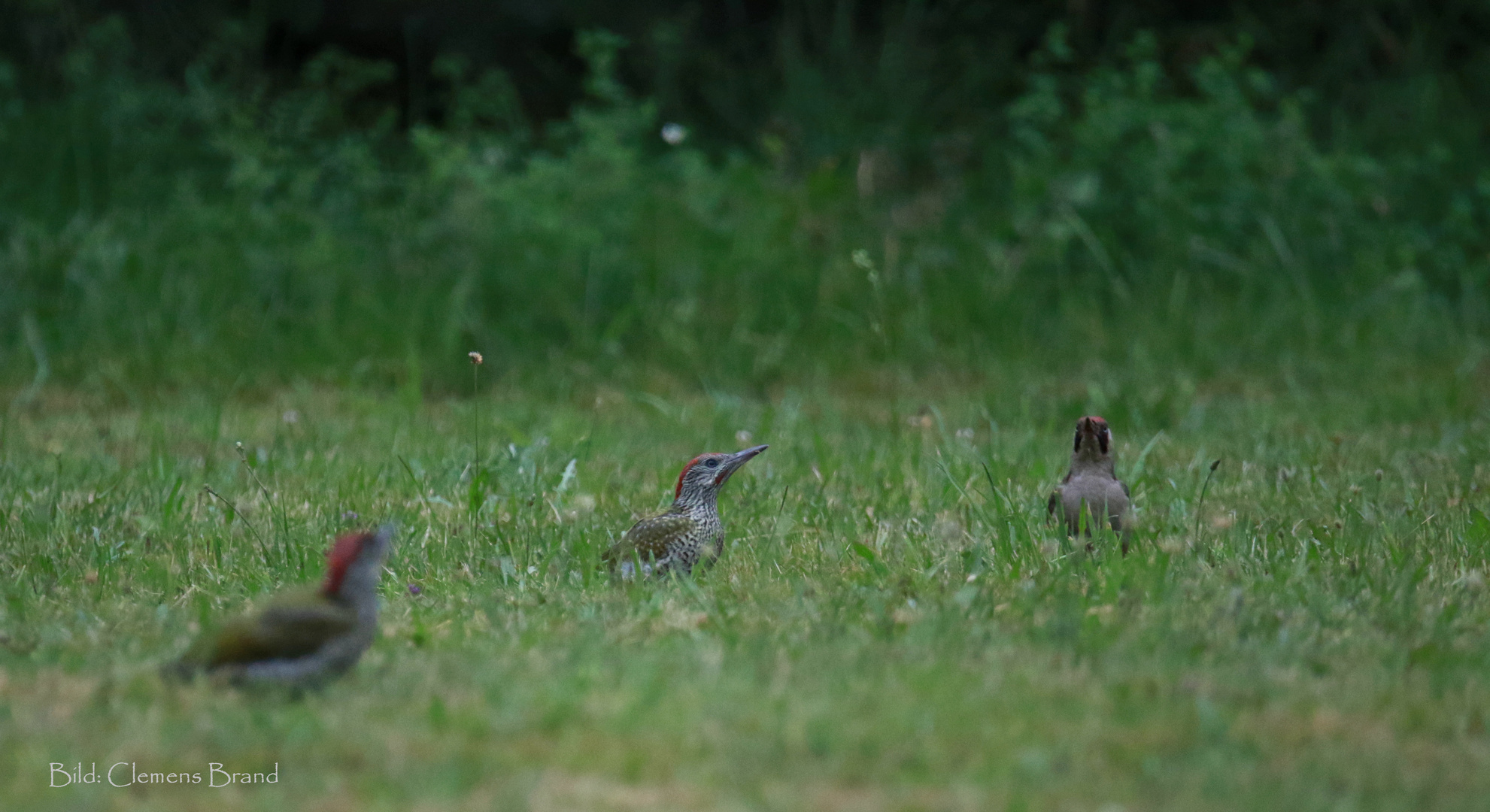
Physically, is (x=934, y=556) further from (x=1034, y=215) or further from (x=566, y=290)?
(x=1034, y=215)

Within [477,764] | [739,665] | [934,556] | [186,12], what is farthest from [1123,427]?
[186,12]

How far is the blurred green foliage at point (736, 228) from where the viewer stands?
8758mm

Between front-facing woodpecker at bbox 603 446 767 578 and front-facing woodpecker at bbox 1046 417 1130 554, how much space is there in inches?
37.9

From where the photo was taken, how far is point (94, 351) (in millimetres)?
8508

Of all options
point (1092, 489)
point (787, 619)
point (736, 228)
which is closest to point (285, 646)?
point (787, 619)

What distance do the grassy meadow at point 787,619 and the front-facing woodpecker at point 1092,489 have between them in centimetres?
17

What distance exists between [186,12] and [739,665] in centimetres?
1051

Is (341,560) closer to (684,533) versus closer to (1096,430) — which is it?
(684,533)

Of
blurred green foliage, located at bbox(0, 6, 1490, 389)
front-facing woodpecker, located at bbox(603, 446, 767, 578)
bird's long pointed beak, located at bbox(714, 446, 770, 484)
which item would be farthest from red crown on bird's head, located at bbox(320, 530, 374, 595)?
blurred green foliage, located at bbox(0, 6, 1490, 389)

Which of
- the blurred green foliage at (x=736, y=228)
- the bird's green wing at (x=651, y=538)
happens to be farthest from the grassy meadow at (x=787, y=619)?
the blurred green foliage at (x=736, y=228)

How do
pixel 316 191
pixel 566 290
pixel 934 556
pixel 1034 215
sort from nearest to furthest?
pixel 934 556, pixel 566 290, pixel 1034 215, pixel 316 191

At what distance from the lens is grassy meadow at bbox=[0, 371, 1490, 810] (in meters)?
2.80

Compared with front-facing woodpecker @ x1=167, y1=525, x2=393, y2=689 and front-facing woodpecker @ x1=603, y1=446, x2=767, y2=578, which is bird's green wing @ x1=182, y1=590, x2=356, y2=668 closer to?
front-facing woodpecker @ x1=167, y1=525, x2=393, y2=689

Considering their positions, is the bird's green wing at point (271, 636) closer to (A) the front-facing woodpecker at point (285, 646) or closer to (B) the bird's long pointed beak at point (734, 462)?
(A) the front-facing woodpecker at point (285, 646)
